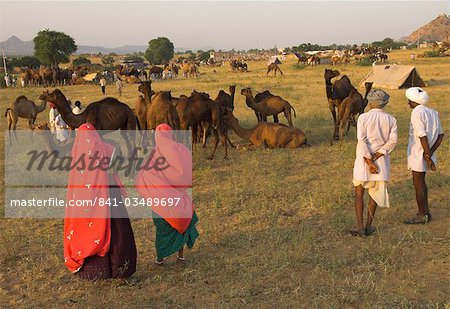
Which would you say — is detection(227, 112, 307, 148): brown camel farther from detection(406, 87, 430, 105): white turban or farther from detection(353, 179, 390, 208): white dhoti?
detection(353, 179, 390, 208): white dhoti

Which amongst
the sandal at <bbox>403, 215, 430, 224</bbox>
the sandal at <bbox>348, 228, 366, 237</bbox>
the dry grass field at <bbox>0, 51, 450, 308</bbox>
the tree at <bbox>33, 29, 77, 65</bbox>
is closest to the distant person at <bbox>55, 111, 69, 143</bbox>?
the dry grass field at <bbox>0, 51, 450, 308</bbox>

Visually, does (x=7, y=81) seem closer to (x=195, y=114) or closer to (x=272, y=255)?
(x=195, y=114)

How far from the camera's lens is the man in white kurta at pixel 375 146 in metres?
5.41

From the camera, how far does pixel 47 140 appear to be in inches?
397

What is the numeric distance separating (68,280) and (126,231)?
3.45 ft

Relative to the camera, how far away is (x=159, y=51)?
2810 inches

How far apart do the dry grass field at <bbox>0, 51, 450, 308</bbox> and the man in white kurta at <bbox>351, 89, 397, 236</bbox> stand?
2.40ft

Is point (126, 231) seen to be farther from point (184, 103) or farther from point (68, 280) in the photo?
point (184, 103)

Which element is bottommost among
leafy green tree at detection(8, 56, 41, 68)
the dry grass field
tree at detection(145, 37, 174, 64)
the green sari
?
the dry grass field

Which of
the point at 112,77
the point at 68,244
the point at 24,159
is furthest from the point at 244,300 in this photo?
the point at 112,77

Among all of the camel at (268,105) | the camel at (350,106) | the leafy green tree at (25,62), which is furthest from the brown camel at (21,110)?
the leafy green tree at (25,62)

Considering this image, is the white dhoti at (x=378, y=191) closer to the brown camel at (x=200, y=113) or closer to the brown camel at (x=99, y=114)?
the brown camel at (x=200, y=113)

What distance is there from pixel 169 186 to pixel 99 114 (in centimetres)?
508

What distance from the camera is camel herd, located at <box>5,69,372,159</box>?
9305mm
